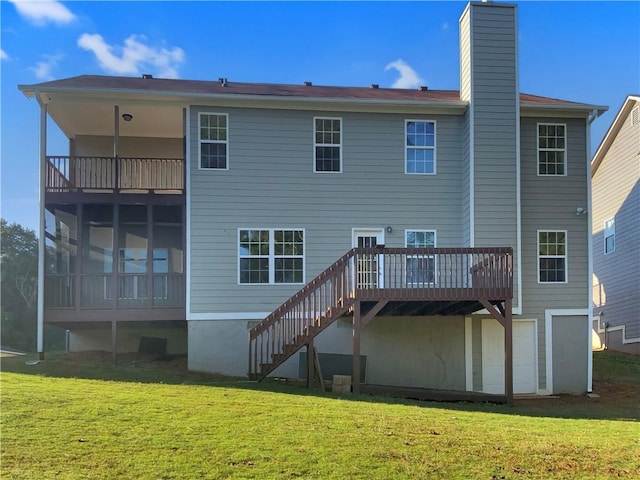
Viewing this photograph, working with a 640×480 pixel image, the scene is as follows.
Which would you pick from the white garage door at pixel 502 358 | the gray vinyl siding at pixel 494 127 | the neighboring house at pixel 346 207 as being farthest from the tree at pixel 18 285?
the gray vinyl siding at pixel 494 127

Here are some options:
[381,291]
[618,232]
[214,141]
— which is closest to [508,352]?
[381,291]

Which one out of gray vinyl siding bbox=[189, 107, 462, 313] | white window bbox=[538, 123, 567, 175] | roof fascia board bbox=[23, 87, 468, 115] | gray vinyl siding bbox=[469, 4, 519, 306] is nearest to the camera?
roof fascia board bbox=[23, 87, 468, 115]

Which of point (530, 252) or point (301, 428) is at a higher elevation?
point (530, 252)

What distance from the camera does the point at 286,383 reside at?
13.0 metres

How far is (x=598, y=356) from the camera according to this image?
20.4 metres

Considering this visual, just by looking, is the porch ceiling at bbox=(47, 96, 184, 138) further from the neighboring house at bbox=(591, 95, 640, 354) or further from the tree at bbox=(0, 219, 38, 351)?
the tree at bbox=(0, 219, 38, 351)

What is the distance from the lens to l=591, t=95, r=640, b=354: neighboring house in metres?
20.5

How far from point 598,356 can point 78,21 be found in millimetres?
18718

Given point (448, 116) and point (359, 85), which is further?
point (359, 85)

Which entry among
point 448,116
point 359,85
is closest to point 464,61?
point 448,116

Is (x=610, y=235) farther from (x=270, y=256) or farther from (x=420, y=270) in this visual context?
(x=270, y=256)

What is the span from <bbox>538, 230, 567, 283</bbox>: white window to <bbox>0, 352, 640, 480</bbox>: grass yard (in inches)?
201

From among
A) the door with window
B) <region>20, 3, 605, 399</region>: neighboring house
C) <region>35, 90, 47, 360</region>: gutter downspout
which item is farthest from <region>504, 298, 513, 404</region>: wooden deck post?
<region>35, 90, 47, 360</region>: gutter downspout

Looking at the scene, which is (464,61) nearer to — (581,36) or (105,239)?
(581,36)
